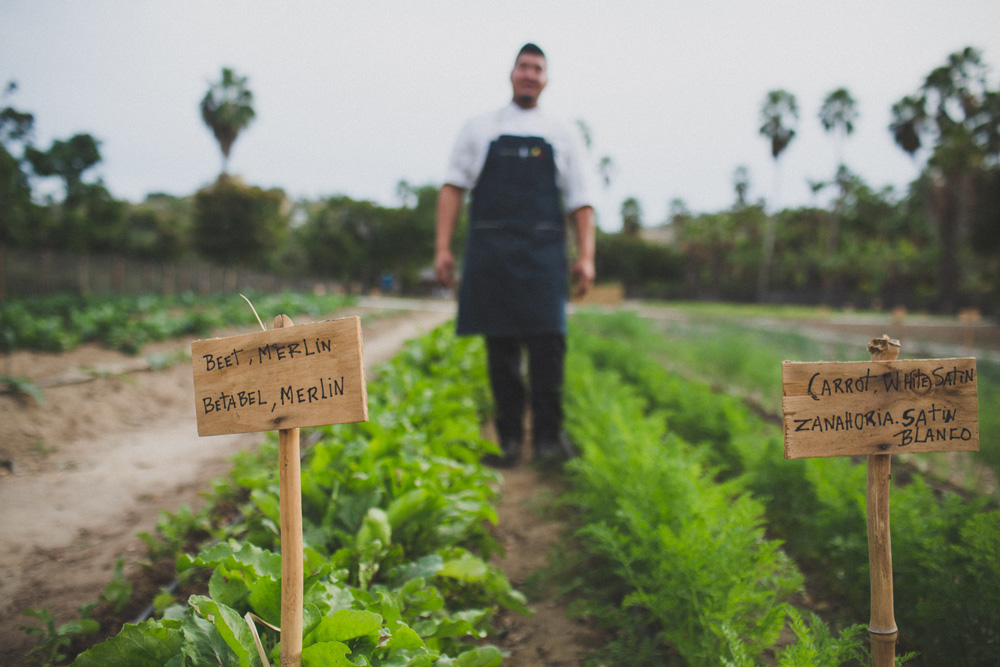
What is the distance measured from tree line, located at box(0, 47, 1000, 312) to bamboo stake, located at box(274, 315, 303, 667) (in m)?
9.39

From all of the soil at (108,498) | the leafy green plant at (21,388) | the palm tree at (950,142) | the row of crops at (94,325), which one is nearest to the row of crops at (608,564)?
the soil at (108,498)

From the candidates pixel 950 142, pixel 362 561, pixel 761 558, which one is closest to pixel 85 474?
pixel 362 561

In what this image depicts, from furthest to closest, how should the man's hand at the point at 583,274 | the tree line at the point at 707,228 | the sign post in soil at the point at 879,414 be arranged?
the tree line at the point at 707,228 < the man's hand at the point at 583,274 < the sign post in soil at the point at 879,414

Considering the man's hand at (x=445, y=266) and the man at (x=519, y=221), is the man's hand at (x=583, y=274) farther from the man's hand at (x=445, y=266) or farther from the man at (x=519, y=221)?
the man's hand at (x=445, y=266)

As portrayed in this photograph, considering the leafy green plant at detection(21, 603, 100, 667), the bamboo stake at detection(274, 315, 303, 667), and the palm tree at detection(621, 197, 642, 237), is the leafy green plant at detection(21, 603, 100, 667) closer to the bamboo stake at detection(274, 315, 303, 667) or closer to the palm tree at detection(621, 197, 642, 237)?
the bamboo stake at detection(274, 315, 303, 667)

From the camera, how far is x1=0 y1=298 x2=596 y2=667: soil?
180cm

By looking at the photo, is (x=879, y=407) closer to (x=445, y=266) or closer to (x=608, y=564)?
(x=608, y=564)

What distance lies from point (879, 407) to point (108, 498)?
314 centimetres

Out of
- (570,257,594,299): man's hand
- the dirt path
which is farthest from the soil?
(570,257,594,299): man's hand

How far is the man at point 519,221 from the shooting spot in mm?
3150

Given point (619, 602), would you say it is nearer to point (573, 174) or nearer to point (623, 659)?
point (623, 659)

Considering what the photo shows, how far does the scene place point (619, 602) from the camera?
1918 mm

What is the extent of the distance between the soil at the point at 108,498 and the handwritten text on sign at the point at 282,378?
853 millimetres

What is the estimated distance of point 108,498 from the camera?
2.72m
